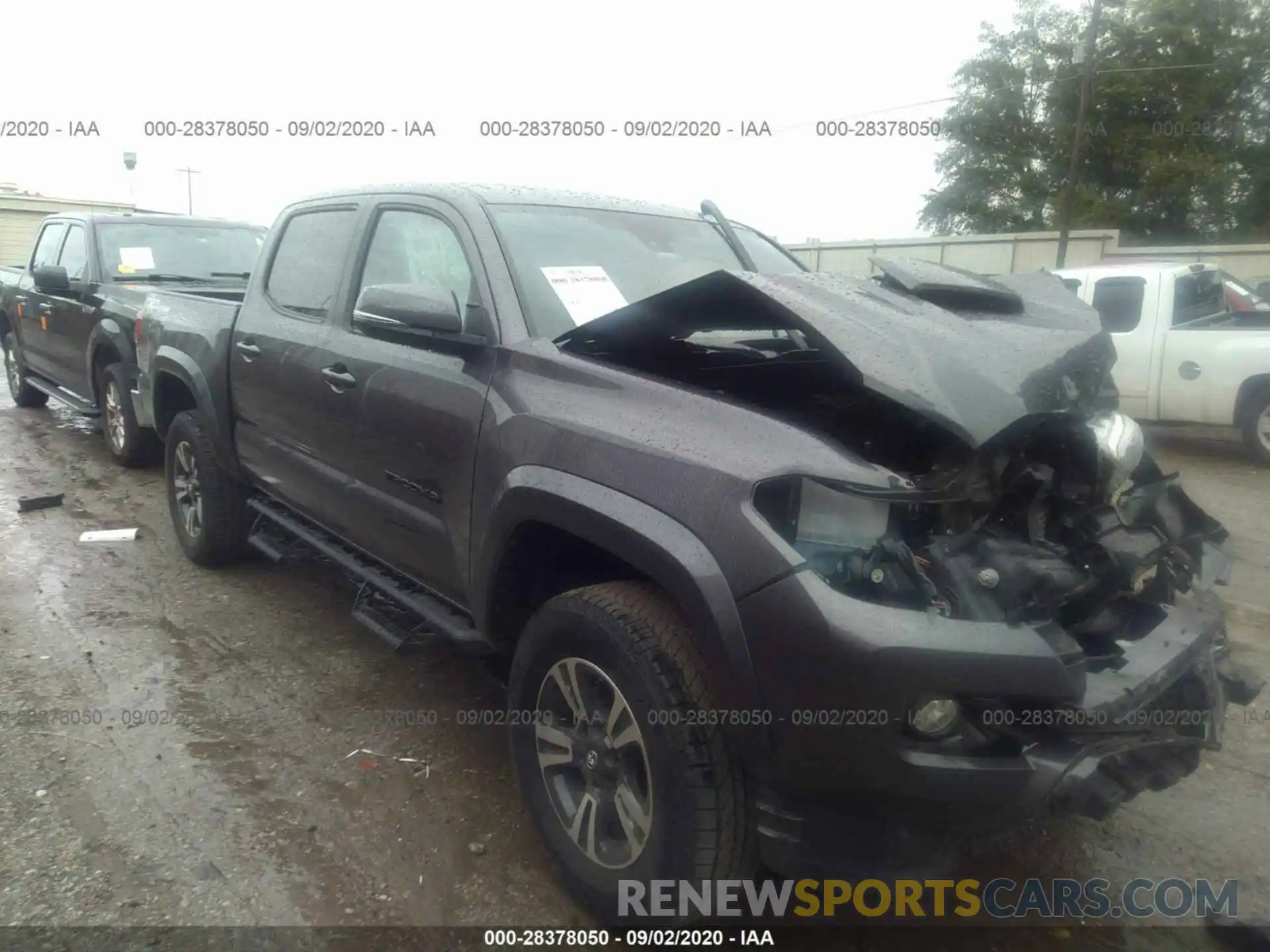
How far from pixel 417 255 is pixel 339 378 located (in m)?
0.53

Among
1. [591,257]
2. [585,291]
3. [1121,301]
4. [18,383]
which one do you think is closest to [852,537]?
[585,291]

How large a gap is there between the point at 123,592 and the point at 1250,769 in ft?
16.2

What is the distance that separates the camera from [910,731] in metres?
1.92

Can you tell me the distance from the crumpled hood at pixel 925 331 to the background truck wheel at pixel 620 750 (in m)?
0.73

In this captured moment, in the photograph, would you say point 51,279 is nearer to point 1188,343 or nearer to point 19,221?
point 1188,343

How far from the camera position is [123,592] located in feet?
15.8

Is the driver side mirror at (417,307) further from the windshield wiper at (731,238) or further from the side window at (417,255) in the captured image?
Result: the windshield wiper at (731,238)

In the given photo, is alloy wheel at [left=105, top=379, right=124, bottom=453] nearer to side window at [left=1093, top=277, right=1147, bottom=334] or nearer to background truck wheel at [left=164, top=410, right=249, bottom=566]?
background truck wheel at [left=164, top=410, right=249, bottom=566]

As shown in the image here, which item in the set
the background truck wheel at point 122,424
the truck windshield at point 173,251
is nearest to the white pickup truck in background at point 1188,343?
the truck windshield at point 173,251

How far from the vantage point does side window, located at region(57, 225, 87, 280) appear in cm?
747

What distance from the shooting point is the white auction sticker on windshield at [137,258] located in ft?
24.3

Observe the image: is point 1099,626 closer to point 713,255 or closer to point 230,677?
point 713,255

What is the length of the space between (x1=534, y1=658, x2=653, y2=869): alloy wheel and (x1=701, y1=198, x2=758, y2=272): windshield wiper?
1897 mm

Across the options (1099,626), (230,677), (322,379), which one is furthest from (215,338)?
(1099,626)
